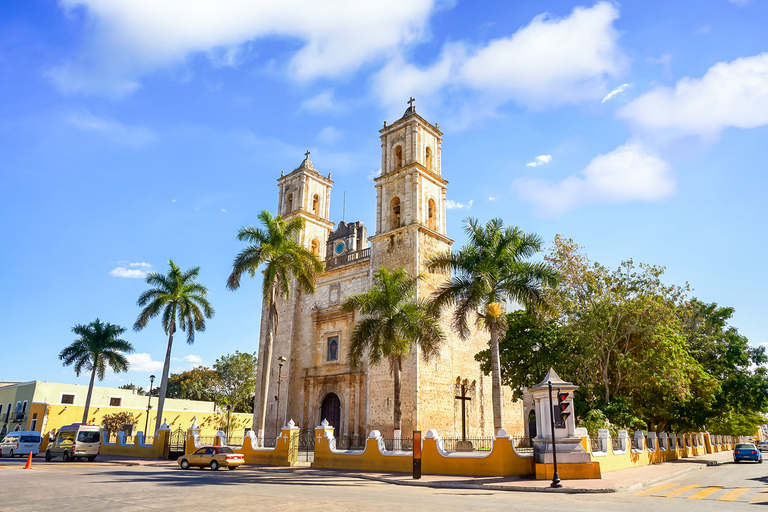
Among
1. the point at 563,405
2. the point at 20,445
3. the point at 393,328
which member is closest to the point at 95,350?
the point at 20,445

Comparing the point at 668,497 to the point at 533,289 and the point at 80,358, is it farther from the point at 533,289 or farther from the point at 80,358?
the point at 80,358

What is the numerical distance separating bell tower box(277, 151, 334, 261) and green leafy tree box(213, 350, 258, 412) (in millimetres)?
17814

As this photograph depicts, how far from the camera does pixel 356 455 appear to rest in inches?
770

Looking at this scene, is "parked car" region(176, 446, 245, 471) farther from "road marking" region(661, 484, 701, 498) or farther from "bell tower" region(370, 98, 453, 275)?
"road marking" region(661, 484, 701, 498)

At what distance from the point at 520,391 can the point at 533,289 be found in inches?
371

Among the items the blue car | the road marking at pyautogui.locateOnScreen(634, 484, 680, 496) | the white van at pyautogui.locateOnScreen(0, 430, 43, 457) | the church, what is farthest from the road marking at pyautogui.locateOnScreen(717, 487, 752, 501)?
the white van at pyautogui.locateOnScreen(0, 430, 43, 457)

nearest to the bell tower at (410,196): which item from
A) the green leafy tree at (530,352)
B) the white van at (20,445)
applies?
the green leafy tree at (530,352)

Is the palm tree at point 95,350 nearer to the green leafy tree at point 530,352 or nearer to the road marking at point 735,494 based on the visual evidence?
the green leafy tree at point 530,352

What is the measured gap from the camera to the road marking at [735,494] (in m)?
11.2

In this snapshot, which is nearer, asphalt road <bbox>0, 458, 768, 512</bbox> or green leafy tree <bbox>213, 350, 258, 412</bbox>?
asphalt road <bbox>0, 458, 768, 512</bbox>

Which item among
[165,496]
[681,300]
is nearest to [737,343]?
[681,300]

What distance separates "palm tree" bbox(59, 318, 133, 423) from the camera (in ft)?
121

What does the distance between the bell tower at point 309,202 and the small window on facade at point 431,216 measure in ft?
31.2

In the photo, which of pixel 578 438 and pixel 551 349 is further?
pixel 551 349
